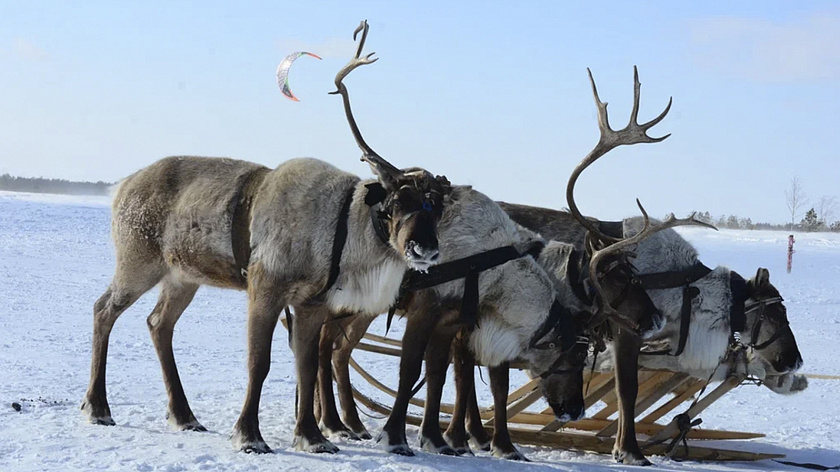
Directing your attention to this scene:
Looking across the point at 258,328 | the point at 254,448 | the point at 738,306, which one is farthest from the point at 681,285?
the point at 254,448

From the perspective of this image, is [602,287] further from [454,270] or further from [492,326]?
[454,270]

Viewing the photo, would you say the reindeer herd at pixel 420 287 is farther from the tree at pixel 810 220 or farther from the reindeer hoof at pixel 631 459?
the tree at pixel 810 220

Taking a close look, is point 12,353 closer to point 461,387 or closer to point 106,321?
point 106,321

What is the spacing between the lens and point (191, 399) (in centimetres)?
920

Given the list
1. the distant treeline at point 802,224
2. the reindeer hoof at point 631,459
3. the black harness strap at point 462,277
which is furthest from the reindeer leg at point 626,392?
the distant treeline at point 802,224

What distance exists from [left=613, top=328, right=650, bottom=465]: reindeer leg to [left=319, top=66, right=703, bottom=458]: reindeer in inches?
0.7

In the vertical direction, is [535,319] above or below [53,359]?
above

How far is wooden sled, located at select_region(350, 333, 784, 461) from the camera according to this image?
320 inches

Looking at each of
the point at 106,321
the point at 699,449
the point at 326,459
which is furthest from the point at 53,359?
the point at 699,449

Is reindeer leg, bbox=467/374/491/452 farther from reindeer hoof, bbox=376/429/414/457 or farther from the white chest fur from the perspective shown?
the white chest fur

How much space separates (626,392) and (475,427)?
1202 mm

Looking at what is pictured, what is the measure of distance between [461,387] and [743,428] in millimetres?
3088

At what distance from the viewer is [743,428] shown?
9359mm

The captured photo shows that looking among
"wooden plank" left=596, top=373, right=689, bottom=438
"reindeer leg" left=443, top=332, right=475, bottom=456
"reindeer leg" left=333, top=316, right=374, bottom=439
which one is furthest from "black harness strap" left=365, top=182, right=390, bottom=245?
"wooden plank" left=596, top=373, right=689, bottom=438
